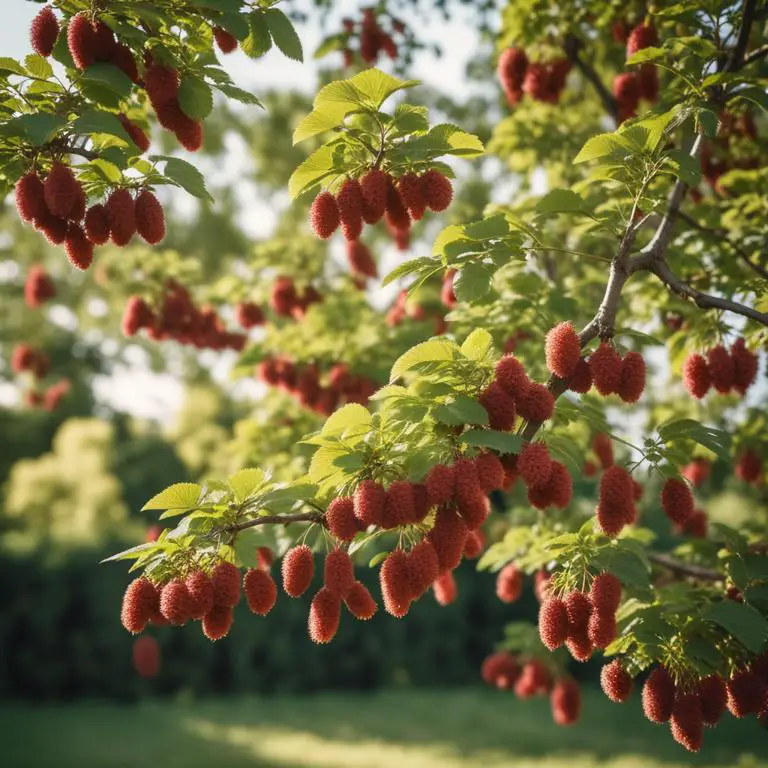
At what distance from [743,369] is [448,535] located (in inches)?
74.7

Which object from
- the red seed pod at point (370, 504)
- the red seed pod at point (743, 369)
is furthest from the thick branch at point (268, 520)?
the red seed pod at point (743, 369)

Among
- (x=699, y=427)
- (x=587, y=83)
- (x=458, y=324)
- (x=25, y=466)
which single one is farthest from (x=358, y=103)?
(x=25, y=466)

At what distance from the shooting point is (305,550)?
2.74 m

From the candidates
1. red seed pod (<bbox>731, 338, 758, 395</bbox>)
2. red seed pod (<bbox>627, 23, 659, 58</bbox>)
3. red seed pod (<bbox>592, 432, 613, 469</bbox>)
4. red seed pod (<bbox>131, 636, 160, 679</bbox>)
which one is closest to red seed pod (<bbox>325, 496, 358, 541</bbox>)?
red seed pod (<bbox>731, 338, 758, 395</bbox>)

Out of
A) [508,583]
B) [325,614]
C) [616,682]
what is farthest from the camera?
[508,583]

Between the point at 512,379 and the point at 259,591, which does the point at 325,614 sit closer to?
the point at 259,591

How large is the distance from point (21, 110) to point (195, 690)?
1136 cm

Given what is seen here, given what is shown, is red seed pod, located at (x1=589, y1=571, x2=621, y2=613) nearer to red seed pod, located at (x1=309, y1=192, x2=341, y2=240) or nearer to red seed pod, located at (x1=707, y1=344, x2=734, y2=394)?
red seed pod, located at (x1=707, y1=344, x2=734, y2=394)

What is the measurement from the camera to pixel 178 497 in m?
2.76

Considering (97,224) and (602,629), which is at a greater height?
(97,224)

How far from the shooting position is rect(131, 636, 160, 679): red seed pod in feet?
38.4

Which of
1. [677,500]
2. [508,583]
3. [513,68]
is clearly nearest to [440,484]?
[677,500]

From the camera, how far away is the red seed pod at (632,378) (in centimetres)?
273

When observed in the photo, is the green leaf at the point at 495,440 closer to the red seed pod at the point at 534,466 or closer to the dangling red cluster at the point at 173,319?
the red seed pod at the point at 534,466
